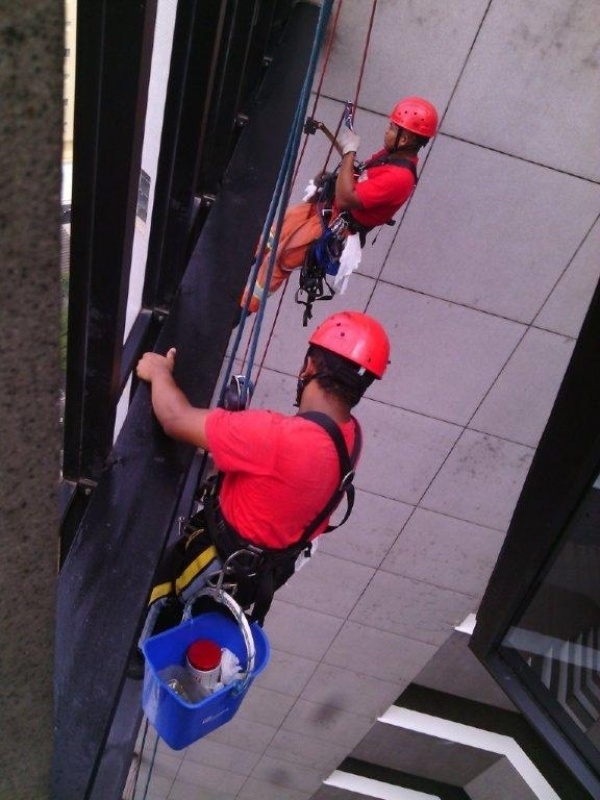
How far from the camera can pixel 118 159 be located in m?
1.00

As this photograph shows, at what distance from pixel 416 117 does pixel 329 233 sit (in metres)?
0.58

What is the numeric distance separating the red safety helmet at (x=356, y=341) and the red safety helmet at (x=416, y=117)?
1.09 m

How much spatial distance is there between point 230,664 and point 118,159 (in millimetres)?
1410

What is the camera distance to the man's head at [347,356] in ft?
5.53

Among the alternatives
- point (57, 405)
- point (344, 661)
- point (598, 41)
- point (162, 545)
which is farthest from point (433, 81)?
point (344, 661)

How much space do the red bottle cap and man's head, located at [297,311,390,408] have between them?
2.47ft

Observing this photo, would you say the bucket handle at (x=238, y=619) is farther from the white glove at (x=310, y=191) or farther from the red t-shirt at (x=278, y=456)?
the white glove at (x=310, y=191)

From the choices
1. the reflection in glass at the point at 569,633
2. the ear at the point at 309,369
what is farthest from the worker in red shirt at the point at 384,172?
the reflection in glass at the point at 569,633

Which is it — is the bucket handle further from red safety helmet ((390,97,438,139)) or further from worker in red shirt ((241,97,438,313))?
red safety helmet ((390,97,438,139))

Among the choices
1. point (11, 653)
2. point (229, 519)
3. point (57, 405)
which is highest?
point (229, 519)

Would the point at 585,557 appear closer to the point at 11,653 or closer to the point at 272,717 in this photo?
the point at 11,653

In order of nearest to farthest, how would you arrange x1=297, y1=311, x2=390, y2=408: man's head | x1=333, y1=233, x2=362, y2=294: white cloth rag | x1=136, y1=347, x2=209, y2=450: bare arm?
x1=136, y1=347, x2=209, y2=450: bare arm, x1=297, y1=311, x2=390, y2=408: man's head, x1=333, y1=233, x2=362, y2=294: white cloth rag

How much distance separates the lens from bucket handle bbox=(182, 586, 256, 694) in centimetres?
155

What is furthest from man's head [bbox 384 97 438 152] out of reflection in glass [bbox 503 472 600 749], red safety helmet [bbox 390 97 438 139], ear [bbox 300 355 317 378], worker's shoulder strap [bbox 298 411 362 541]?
reflection in glass [bbox 503 472 600 749]
